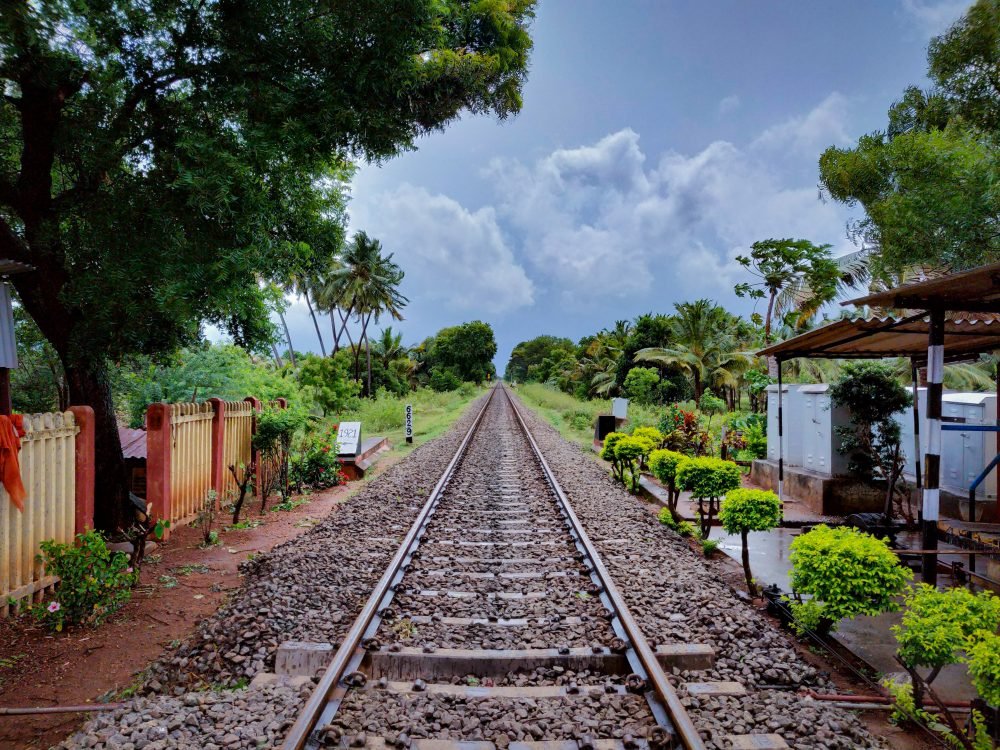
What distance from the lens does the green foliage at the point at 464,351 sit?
74.8 meters

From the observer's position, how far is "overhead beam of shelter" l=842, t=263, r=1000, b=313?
15.5 feet

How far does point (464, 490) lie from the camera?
1080 centimetres

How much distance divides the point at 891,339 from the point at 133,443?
11.2 m

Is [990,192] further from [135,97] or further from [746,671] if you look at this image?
[135,97]

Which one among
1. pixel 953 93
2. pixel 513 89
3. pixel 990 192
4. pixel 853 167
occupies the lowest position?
pixel 990 192

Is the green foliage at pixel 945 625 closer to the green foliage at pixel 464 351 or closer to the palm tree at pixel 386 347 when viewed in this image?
the palm tree at pixel 386 347

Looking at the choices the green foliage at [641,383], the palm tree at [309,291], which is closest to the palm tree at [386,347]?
the palm tree at [309,291]

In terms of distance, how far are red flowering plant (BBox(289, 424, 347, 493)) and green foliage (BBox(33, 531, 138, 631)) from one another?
18.8 feet

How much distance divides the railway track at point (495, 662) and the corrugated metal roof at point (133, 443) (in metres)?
4.94

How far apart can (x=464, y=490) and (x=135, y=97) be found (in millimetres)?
7484

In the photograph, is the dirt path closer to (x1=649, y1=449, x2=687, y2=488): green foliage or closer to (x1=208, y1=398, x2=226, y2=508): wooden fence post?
(x1=208, y1=398, x2=226, y2=508): wooden fence post

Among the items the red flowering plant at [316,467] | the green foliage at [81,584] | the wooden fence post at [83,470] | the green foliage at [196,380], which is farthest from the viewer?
the green foliage at [196,380]

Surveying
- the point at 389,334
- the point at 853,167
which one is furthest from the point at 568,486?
the point at 389,334

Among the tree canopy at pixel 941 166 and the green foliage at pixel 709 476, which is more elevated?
the tree canopy at pixel 941 166
